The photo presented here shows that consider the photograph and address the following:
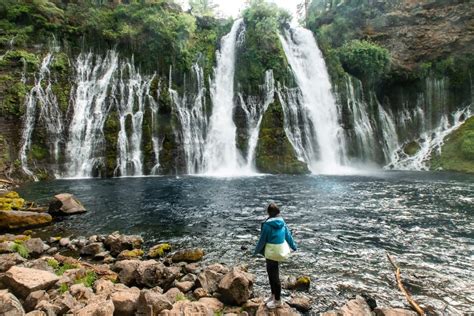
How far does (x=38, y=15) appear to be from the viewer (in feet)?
96.9

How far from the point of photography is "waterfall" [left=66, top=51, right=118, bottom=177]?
26.3 meters

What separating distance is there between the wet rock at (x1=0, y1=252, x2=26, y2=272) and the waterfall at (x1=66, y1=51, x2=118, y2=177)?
764 inches

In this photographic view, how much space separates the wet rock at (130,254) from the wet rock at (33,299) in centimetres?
307

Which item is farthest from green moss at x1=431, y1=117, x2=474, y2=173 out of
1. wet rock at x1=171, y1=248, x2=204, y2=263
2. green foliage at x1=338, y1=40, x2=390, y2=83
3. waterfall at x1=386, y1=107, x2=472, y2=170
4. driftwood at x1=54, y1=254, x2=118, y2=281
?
driftwood at x1=54, y1=254, x2=118, y2=281

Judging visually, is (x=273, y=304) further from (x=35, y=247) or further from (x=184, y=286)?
(x=35, y=247)

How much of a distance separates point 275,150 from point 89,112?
1618 centimetres

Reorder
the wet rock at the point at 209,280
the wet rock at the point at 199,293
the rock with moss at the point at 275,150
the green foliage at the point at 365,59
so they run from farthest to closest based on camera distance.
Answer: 1. the green foliage at the point at 365,59
2. the rock with moss at the point at 275,150
3. the wet rock at the point at 209,280
4. the wet rock at the point at 199,293

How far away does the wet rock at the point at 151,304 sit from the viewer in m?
5.35

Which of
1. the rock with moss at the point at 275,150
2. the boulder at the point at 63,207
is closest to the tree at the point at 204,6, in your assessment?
the rock with moss at the point at 275,150

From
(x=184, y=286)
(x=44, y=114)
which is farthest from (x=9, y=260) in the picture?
(x=44, y=114)

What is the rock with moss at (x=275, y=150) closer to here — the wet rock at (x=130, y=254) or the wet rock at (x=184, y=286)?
the wet rock at (x=130, y=254)

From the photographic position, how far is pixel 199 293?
652cm

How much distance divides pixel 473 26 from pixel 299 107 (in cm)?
2016

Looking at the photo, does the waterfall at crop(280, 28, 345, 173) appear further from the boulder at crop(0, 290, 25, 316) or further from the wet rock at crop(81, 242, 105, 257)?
the boulder at crop(0, 290, 25, 316)
